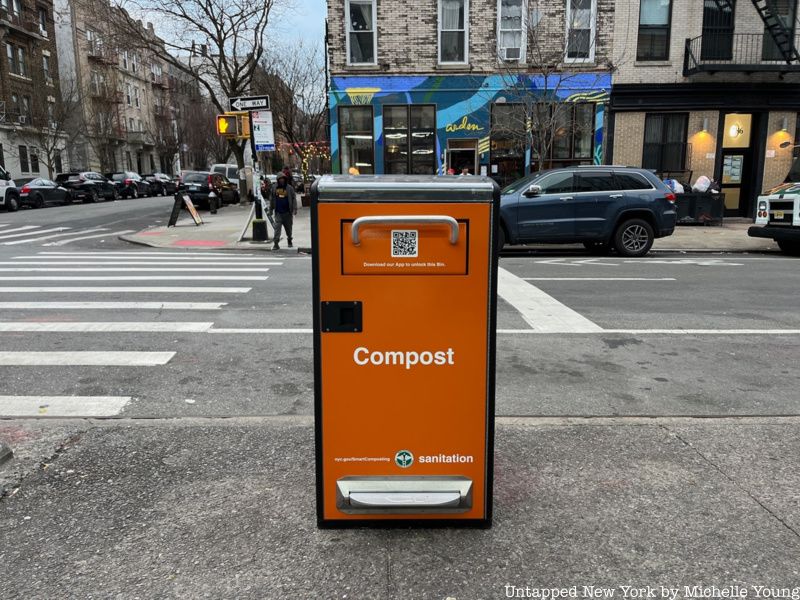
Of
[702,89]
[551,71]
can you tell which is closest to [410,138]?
[551,71]

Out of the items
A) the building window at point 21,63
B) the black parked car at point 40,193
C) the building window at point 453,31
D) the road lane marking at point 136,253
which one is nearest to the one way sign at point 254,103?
the road lane marking at point 136,253

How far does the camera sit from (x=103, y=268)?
11.4 metres

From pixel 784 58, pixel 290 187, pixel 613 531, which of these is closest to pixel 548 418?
pixel 613 531

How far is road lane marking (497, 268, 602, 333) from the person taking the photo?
6926 mm

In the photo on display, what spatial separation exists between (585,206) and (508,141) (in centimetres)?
842

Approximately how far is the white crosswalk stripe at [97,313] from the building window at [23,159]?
37149mm

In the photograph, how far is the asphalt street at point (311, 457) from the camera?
8.67ft

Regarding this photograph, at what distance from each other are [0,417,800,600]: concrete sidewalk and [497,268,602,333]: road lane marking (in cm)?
286

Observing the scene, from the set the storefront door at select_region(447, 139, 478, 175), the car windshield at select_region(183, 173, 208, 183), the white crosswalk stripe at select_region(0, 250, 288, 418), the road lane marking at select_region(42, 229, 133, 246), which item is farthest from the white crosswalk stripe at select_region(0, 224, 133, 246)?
the storefront door at select_region(447, 139, 478, 175)

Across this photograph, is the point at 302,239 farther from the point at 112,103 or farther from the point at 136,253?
the point at 112,103

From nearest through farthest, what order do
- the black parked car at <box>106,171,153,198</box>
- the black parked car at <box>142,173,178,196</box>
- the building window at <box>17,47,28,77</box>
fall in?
the black parked car at <box>106,171,153,198</box> → the building window at <box>17,47,28,77</box> → the black parked car at <box>142,173,178,196</box>

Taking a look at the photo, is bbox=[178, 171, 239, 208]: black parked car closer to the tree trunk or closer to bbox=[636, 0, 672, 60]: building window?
the tree trunk

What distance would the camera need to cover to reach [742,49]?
19.8 meters

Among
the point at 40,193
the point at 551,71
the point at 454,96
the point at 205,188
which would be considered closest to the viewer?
the point at 551,71
